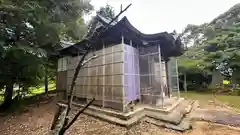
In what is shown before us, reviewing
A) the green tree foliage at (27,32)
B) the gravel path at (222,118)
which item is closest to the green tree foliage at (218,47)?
the gravel path at (222,118)

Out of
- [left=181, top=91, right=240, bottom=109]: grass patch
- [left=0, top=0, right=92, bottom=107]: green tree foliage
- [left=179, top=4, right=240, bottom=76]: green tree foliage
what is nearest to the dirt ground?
[left=0, top=0, right=92, bottom=107]: green tree foliage

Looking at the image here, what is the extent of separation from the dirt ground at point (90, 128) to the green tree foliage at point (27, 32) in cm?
182

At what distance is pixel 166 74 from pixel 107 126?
549 cm

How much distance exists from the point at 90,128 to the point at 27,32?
4.55 meters

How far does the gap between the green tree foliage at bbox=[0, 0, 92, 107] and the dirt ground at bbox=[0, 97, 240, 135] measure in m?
1.82

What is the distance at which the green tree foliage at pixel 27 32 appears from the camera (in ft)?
16.5

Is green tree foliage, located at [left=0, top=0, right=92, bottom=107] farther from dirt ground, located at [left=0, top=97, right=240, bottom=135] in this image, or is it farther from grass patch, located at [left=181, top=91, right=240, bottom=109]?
grass patch, located at [left=181, top=91, right=240, bottom=109]

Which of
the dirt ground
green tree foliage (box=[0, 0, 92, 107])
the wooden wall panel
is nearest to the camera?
the dirt ground

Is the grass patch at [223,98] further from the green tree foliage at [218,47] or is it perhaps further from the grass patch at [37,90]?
the grass patch at [37,90]

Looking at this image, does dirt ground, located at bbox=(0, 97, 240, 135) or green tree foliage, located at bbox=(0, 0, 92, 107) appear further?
green tree foliage, located at bbox=(0, 0, 92, 107)

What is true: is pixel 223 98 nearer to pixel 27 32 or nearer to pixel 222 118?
pixel 222 118

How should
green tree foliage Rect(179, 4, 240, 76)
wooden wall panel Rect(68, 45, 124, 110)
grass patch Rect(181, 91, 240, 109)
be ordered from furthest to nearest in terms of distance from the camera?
green tree foliage Rect(179, 4, 240, 76) → grass patch Rect(181, 91, 240, 109) → wooden wall panel Rect(68, 45, 124, 110)

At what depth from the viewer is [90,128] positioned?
468cm

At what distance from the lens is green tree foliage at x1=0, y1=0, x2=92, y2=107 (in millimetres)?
5035
